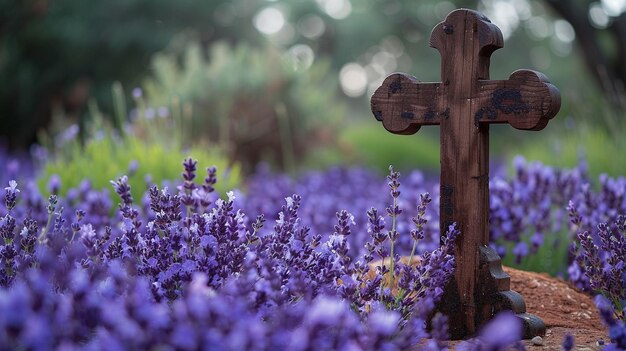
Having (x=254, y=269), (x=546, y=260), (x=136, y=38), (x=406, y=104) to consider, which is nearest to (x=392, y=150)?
(x=136, y=38)

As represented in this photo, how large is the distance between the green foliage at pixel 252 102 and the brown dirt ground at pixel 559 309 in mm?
4658

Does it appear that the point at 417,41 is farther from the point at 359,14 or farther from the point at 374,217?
the point at 374,217

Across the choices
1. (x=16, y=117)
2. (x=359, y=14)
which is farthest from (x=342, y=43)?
(x=16, y=117)

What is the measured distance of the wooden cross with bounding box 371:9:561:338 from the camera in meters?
2.28

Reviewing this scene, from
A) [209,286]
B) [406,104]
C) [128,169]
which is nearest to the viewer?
[209,286]

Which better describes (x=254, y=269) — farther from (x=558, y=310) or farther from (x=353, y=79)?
(x=353, y=79)

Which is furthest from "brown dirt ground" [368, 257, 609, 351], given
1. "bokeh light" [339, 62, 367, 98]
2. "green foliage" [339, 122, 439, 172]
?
"bokeh light" [339, 62, 367, 98]

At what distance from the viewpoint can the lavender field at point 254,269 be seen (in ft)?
3.91

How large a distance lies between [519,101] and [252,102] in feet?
19.0

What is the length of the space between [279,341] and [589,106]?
8174 mm

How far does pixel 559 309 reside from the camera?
8.66 feet

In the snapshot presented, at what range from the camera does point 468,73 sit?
234cm

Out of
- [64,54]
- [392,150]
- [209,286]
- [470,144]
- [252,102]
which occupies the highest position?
[64,54]

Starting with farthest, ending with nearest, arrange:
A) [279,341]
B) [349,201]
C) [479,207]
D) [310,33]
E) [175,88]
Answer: [310,33], [175,88], [349,201], [479,207], [279,341]
